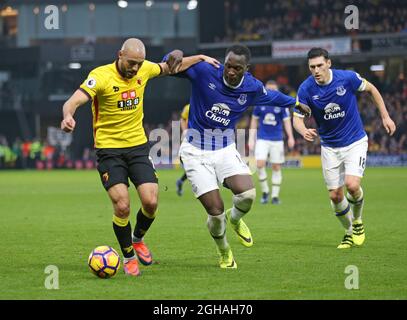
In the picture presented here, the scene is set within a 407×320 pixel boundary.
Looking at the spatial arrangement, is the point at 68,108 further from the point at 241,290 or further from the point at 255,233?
the point at 255,233

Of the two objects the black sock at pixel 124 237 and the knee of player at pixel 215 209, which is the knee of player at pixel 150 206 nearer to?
the black sock at pixel 124 237

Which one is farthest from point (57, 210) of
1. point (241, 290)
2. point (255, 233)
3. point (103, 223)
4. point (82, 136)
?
point (82, 136)

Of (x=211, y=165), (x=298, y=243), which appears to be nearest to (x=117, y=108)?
(x=211, y=165)

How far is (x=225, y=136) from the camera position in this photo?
975 centimetres

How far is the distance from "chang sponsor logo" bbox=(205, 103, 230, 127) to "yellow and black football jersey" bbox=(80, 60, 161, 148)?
2.64ft

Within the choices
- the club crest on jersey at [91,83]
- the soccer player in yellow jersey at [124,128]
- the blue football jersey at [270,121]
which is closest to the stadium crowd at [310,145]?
the blue football jersey at [270,121]

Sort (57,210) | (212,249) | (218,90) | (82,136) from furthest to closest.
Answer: (82,136)
(57,210)
(212,249)
(218,90)

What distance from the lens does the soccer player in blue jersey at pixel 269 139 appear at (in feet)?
64.8

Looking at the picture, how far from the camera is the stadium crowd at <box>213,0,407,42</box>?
140 ft

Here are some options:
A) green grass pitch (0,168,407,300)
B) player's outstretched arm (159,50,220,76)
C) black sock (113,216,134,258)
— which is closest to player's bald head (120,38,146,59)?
player's outstretched arm (159,50,220,76)

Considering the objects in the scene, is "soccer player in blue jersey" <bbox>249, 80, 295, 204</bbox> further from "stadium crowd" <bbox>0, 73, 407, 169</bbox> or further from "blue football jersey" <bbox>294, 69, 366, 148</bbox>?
"stadium crowd" <bbox>0, 73, 407, 169</bbox>

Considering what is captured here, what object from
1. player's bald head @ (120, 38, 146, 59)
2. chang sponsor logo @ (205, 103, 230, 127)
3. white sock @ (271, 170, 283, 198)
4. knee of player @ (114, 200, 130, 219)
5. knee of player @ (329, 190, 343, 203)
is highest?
player's bald head @ (120, 38, 146, 59)

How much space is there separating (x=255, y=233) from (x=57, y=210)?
634cm

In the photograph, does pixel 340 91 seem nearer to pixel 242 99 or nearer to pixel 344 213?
pixel 344 213
